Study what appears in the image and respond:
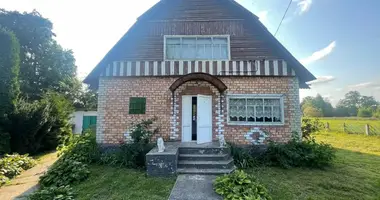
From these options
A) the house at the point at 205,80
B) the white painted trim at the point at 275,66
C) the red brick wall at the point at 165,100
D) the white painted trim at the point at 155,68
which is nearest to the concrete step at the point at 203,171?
the house at the point at 205,80

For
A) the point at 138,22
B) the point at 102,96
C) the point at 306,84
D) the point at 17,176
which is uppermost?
the point at 138,22

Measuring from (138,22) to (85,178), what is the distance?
645cm

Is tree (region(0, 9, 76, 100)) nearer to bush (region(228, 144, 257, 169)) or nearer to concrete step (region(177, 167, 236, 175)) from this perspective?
concrete step (region(177, 167, 236, 175))

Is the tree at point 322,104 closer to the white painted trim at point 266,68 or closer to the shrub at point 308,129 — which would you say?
the shrub at point 308,129

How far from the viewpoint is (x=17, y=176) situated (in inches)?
268

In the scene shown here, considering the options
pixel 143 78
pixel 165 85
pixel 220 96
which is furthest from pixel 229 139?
pixel 143 78

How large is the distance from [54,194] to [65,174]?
1406mm

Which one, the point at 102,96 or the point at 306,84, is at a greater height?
the point at 306,84

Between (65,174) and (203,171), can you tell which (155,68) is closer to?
(203,171)

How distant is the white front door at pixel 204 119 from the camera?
25.6 feet

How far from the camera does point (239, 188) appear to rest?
4438 mm

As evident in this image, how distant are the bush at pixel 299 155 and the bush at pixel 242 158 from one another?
728 millimetres

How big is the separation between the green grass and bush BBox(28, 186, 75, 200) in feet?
0.76

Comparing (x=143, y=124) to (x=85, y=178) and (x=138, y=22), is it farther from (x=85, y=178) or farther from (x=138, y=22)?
(x=138, y=22)
